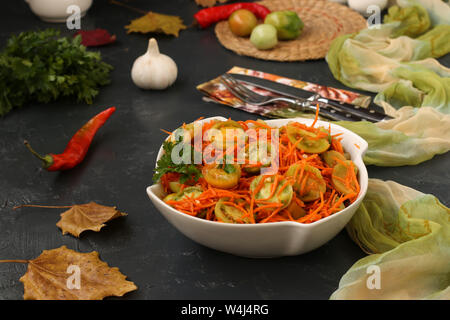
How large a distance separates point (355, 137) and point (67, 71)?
1068mm

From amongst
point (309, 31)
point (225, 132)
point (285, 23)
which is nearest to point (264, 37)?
point (285, 23)

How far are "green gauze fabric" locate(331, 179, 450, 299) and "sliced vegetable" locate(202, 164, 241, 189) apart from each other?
287mm

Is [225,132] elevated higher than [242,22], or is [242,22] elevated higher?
[225,132]

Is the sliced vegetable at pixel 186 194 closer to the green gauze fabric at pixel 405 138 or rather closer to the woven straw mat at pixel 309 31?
the green gauze fabric at pixel 405 138

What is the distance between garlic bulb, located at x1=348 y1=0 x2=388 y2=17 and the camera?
2.41 meters

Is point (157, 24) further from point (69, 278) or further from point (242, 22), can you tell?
point (69, 278)

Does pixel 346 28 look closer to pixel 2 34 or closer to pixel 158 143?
pixel 158 143

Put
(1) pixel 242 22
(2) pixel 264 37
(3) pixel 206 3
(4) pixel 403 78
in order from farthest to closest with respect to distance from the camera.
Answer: (3) pixel 206 3
(1) pixel 242 22
(2) pixel 264 37
(4) pixel 403 78

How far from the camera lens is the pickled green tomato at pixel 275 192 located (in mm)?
1014

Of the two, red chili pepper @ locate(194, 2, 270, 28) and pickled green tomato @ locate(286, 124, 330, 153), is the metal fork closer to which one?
pickled green tomato @ locate(286, 124, 330, 153)

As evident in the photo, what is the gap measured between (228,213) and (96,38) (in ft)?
4.74

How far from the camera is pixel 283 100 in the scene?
1.70 meters

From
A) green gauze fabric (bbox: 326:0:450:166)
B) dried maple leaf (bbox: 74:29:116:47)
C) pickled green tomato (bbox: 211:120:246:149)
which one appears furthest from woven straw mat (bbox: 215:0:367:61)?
pickled green tomato (bbox: 211:120:246:149)

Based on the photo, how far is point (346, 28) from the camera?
7.48 ft
